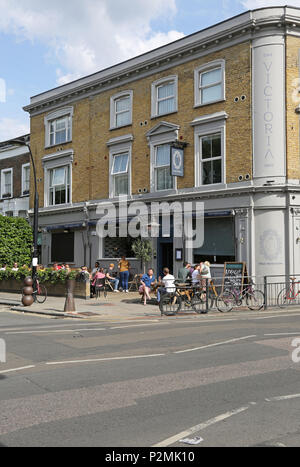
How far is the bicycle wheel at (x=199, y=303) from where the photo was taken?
15.8 meters

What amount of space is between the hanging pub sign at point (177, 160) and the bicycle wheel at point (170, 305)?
8.59 m

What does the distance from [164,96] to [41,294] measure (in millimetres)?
11868

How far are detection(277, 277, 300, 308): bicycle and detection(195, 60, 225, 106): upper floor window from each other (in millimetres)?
9329

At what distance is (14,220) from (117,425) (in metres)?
25.7

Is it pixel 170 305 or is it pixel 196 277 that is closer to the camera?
pixel 170 305

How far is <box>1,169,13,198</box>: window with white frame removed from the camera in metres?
35.3

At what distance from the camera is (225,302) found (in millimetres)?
16141

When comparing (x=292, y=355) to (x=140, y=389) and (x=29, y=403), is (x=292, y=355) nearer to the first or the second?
(x=140, y=389)

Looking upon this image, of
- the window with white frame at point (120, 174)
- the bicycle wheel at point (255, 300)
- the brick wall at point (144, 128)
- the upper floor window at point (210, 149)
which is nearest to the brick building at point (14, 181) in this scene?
the brick wall at point (144, 128)

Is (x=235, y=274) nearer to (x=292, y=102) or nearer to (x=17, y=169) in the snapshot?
(x=292, y=102)

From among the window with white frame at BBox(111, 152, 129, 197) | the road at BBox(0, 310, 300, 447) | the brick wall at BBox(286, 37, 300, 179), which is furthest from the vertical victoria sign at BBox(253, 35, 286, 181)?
the road at BBox(0, 310, 300, 447)

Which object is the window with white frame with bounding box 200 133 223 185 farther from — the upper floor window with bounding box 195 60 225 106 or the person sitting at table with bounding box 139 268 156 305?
the person sitting at table with bounding box 139 268 156 305

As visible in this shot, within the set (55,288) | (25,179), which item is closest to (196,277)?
(55,288)

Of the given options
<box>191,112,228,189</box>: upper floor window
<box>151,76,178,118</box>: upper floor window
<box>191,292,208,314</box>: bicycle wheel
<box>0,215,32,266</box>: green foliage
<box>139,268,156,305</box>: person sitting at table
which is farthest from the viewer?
<box>0,215,32,266</box>: green foliage
